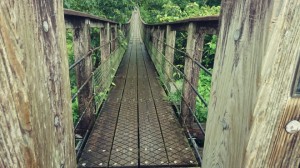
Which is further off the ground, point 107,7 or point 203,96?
point 107,7

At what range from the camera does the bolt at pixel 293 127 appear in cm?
69

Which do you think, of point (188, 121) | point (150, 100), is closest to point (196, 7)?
point (150, 100)

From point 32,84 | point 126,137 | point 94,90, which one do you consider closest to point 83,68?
point 94,90

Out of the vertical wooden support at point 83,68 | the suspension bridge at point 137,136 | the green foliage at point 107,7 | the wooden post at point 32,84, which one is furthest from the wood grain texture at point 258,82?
the green foliage at point 107,7

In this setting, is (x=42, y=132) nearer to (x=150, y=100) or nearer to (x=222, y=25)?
(x=222, y=25)

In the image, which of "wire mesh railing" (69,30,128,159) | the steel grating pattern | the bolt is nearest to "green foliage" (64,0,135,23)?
"wire mesh railing" (69,30,128,159)

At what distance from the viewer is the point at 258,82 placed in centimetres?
68

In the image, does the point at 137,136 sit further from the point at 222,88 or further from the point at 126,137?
the point at 222,88

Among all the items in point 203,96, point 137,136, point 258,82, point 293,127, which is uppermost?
point 258,82

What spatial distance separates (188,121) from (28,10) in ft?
8.84

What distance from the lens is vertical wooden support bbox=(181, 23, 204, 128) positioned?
2.81 metres

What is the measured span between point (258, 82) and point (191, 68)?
230 cm

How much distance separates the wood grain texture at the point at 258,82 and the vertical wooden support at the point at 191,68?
6.02 feet

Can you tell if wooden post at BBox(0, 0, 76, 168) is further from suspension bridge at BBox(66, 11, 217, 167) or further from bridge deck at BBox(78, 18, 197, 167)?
bridge deck at BBox(78, 18, 197, 167)
